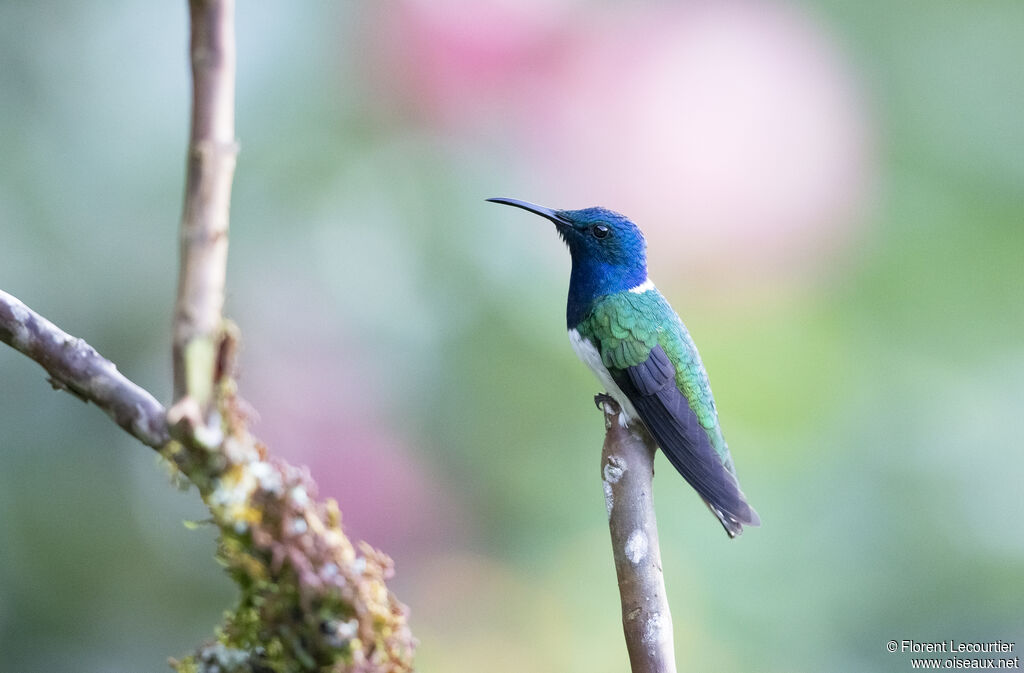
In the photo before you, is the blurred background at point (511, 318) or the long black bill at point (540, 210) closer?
the long black bill at point (540, 210)

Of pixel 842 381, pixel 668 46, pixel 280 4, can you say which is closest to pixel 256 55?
pixel 280 4

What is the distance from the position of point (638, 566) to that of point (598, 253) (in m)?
1.19

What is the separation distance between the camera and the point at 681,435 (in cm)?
200

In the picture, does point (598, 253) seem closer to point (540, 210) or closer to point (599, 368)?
point (540, 210)

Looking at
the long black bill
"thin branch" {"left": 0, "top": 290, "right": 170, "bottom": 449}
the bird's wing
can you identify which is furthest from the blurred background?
"thin branch" {"left": 0, "top": 290, "right": 170, "bottom": 449}

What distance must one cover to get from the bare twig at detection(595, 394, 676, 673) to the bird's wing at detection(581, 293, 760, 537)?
0.52m

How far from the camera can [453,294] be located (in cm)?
310

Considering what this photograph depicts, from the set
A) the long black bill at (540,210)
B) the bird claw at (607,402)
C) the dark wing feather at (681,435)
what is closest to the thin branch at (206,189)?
the dark wing feather at (681,435)

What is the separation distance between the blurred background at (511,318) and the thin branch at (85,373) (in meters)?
1.74

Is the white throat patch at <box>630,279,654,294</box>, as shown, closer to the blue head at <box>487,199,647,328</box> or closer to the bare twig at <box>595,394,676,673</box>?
the blue head at <box>487,199,647,328</box>

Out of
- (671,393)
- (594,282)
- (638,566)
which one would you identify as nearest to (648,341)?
(671,393)

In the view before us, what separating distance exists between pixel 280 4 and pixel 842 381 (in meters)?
2.18

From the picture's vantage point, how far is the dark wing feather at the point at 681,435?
1.94 metres

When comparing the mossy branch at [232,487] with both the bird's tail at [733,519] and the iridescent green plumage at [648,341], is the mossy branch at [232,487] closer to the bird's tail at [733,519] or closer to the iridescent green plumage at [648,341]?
the bird's tail at [733,519]
